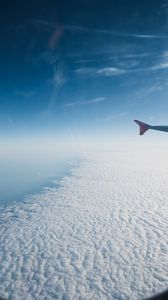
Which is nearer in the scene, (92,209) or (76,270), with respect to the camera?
(76,270)

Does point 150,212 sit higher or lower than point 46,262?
Result: lower

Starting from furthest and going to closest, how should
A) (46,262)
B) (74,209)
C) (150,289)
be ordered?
(74,209) < (46,262) < (150,289)

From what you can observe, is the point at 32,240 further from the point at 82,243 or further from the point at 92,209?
the point at 92,209

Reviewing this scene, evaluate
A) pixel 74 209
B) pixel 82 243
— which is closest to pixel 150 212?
pixel 74 209

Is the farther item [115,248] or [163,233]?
[163,233]

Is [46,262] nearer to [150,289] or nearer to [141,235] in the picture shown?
[150,289]

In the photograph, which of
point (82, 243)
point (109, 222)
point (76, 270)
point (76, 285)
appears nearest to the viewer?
point (76, 285)

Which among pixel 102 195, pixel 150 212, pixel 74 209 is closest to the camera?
pixel 150 212

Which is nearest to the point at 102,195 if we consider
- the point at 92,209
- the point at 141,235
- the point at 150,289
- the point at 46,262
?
the point at 92,209

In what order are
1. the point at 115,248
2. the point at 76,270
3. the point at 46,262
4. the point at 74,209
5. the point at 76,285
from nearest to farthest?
the point at 76,285 → the point at 76,270 → the point at 46,262 → the point at 115,248 → the point at 74,209
